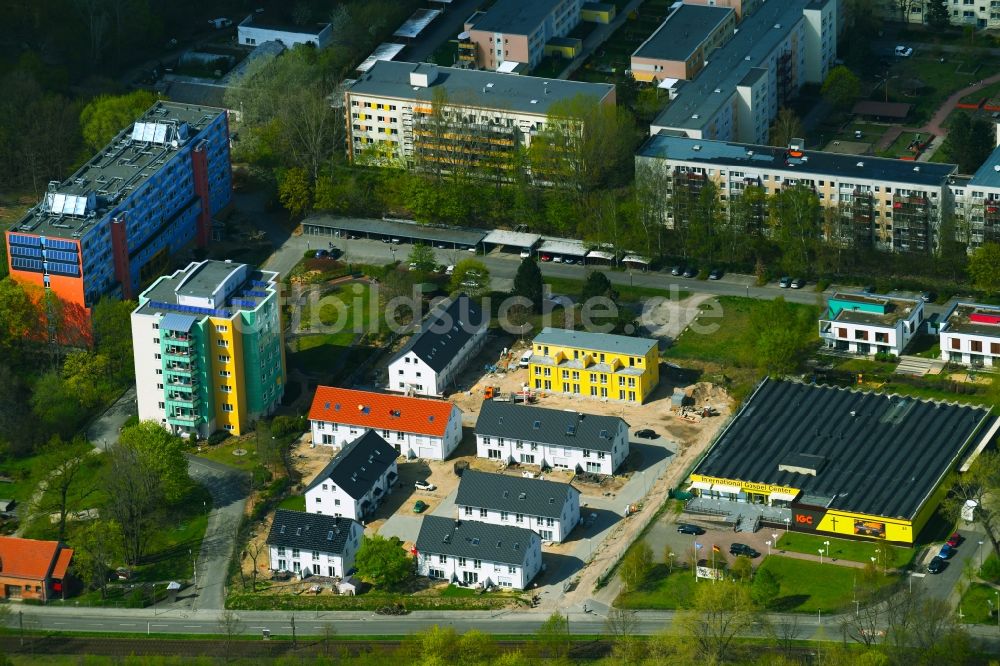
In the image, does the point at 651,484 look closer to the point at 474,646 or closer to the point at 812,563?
the point at 812,563

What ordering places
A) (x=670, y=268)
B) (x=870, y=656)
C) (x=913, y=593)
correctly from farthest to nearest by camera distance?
(x=670, y=268) < (x=913, y=593) < (x=870, y=656)

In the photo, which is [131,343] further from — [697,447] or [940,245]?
[940,245]

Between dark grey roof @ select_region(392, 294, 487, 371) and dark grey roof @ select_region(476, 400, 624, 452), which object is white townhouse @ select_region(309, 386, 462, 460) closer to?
dark grey roof @ select_region(476, 400, 624, 452)

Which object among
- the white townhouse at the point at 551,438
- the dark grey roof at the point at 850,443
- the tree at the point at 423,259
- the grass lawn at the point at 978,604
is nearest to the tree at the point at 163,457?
the white townhouse at the point at 551,438

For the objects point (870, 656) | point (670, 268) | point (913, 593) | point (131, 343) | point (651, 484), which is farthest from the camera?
point (670, 268)

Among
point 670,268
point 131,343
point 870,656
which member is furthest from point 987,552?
point 131,343

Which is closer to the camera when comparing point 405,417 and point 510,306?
point 405,417

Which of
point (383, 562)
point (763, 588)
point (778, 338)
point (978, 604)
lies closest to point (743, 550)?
point (763, 588)
